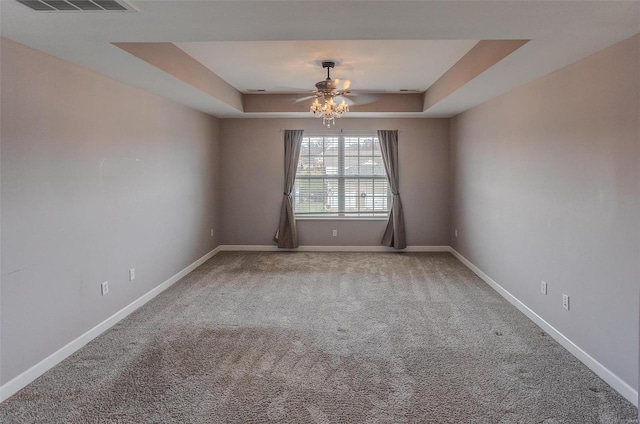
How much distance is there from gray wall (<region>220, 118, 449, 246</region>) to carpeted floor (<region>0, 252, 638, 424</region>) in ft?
7.19

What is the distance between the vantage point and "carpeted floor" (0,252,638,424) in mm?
2229

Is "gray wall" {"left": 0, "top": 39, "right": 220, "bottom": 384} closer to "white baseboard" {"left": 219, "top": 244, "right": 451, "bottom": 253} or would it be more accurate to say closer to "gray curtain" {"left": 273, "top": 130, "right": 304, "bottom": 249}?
"white baseboard" {"left": 219, "top": 244, "right": 451, "bottom": 253}

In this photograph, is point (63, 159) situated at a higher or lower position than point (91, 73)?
lower

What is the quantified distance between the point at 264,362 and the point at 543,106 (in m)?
3.22

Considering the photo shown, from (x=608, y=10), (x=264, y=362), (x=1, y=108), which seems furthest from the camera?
(x=264, y=362)

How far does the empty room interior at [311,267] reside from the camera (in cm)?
222

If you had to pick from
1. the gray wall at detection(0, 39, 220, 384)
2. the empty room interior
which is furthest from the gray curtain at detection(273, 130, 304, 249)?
the gray wall at detection(0, 39, 220, 384)

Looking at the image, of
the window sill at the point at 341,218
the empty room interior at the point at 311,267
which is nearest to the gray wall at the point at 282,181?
the window sill at the point at 341,218

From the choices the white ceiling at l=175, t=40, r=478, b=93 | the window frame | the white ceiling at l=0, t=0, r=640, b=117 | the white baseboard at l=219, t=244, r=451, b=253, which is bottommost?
the white baseboard at l=219, t=244, r=451, b=253

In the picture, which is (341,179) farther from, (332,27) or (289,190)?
(332,27)

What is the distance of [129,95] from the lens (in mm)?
3762

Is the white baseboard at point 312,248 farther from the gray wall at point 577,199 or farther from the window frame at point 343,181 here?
the gray wall at point 577,199

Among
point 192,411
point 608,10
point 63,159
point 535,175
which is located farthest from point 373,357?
point 63,159

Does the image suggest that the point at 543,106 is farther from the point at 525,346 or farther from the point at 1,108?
the point at 1,108
